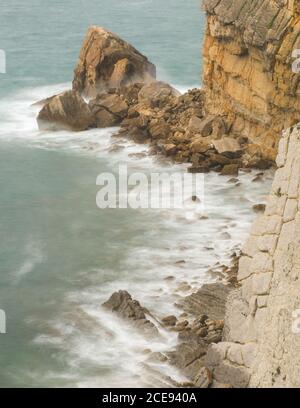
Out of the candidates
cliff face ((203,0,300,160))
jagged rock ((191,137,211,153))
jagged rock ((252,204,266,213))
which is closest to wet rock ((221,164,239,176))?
cliff face ((203,0,300,160))

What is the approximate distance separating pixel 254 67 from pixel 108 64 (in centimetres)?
1342

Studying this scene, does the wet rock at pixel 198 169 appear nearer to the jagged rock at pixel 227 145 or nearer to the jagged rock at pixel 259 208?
the jagged rock at pixel 227 145

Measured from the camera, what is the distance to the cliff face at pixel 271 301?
18031mm

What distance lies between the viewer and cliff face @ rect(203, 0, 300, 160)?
34.7m

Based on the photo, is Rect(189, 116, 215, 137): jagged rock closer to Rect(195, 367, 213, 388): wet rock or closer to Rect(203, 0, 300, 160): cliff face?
Rect(203, 0, 300, 160): cliff face

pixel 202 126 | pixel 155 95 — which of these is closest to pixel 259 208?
Answer: pixel 202 126

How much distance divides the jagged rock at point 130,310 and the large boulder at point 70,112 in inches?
786

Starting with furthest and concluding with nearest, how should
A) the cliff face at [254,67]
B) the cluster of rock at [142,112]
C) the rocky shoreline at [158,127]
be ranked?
the cluster of rock at [142,112] → the cliff face at [254,67] → the rocky shoreline at [158,127]

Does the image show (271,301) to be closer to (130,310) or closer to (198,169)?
(130,310)

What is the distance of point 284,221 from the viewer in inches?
760

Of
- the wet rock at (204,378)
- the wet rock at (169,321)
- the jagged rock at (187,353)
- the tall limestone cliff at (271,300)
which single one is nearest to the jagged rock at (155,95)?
the wet rock at (169,321)

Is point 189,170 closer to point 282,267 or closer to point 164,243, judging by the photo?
point 164,243

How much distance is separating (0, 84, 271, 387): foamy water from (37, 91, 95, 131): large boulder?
2897mm
